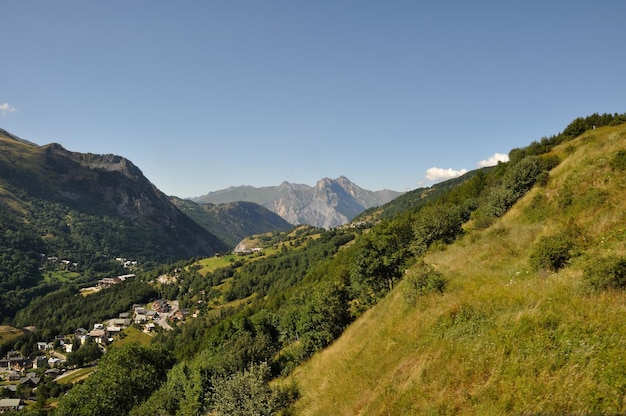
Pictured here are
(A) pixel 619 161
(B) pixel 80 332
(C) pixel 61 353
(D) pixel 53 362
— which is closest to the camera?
(A) pixel 619 161

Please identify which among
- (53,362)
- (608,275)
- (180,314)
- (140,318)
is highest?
(608,275)

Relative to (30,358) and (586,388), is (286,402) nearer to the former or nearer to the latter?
(586,388)

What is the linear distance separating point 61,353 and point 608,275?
208m

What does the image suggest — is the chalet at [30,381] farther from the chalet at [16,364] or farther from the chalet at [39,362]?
the chalet at [16,364]

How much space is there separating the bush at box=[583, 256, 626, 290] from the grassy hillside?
0.08 metres

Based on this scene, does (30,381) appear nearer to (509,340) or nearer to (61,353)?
(61,353)

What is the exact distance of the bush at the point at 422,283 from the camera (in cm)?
2394

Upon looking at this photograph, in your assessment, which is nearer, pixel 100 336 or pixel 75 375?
pixel 75 375

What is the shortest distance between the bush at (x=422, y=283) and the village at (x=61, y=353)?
12839 centimetres

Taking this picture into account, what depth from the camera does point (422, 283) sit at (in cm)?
2498

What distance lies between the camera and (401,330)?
21406 millimetres

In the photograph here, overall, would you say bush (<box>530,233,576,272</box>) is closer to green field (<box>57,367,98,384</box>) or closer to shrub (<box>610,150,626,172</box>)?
shrub (<box>610,150,626,172</box>)

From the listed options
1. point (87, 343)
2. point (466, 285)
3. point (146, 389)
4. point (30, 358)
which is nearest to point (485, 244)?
point (466, 285)

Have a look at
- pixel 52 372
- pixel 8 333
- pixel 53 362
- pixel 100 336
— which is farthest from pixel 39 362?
pixel 8 333
